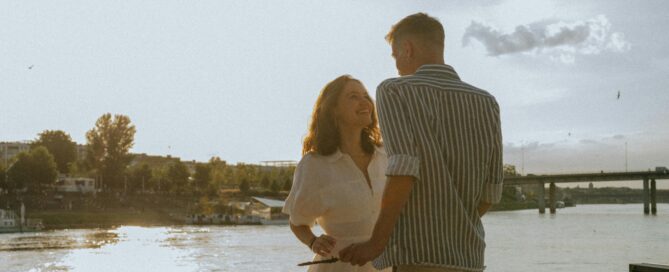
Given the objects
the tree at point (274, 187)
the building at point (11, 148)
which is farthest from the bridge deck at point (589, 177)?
the building at point (11, 148)

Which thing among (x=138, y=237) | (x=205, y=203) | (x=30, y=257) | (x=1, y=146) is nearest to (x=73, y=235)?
(x=138, y=237)

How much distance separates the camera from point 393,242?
6.49 feet

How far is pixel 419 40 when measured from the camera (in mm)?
2127

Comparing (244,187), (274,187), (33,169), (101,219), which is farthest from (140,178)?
(274,187)

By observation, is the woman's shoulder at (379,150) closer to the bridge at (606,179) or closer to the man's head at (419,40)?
the man's head at (419,40)

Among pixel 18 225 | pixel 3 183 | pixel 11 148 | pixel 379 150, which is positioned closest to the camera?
pixel 379 150

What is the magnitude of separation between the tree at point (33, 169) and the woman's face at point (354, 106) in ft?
260

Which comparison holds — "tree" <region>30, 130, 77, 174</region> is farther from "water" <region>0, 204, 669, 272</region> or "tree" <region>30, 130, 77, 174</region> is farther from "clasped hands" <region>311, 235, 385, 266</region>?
"clasped hands" <region>311, 235, 385, 266</region>

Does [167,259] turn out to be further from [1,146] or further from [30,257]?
[1,146]

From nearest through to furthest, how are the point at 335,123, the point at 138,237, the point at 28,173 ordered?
the point at 335,123
the point at 138,237
the point at 28,173

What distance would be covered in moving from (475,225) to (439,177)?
20 centimetres

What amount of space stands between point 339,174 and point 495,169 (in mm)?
594

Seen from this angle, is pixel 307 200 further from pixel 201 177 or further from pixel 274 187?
pixel 274 187

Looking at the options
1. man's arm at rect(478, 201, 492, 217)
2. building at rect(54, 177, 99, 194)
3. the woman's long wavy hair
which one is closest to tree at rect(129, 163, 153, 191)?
building at rect(54, 177, 99, 194)
